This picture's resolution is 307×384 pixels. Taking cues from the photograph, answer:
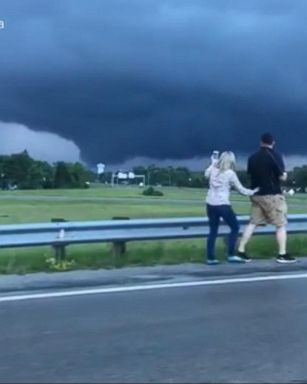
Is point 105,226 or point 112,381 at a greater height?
point 105,226

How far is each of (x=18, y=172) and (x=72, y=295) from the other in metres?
21.7

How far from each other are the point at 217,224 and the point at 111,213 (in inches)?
432

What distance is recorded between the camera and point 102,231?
12.7 meters

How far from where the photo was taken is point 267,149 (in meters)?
13.0

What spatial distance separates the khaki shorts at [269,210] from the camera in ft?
42.5

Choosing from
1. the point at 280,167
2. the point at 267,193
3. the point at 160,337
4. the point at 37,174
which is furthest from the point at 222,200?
the point at 37,174

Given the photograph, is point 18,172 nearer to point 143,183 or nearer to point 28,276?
point 143,183

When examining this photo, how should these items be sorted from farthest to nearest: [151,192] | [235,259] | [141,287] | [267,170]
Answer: [151,192]
[267,170]
[235,259]
[141,287]

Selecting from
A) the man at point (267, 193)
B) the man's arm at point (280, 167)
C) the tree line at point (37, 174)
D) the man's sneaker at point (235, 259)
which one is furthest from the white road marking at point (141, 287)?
the tree line at point (37, 174)

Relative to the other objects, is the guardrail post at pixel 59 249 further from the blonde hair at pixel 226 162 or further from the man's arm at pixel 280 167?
the man's arm at pixel 280 167

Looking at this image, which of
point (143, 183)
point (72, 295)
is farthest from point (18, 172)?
point (72, 295)

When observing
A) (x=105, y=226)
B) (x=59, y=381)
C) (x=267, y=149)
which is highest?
(x=267, y=149)

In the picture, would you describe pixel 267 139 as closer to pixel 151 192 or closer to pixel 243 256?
pixel 243 256

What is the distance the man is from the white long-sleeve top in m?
0.38
